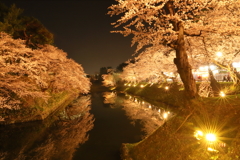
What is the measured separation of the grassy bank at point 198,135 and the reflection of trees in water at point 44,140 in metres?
4.23

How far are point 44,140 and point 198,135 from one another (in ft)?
32.3

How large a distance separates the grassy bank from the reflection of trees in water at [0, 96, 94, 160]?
423 cm

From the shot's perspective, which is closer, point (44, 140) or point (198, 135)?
point (198, 135)

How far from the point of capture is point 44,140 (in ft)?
31.3

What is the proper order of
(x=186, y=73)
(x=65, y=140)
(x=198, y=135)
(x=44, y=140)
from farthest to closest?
(x=44, y=140)
(x=65, y=140)
(x=186, y=73)
(x=198, y=135)

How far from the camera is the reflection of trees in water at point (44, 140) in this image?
7688mm

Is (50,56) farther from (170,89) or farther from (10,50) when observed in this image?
(170,89)

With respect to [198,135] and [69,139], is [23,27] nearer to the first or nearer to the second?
[69,139]

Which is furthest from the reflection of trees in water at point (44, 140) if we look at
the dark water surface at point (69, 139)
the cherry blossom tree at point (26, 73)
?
the cherry blossom tree at point (26, 73)

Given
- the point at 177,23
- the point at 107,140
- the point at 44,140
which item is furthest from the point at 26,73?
the point at 177,23

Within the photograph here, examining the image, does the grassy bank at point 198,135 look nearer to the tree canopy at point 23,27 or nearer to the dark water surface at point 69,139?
the dark water surface at point 69,139

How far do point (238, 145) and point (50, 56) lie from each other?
57.8ft

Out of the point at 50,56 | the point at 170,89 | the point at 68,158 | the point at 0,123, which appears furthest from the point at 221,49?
the point at 0,123

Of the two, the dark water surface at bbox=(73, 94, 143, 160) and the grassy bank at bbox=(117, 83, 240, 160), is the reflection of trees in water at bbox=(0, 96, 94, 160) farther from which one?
the grassy bank at bbox=(117, 83, 240, 160)
